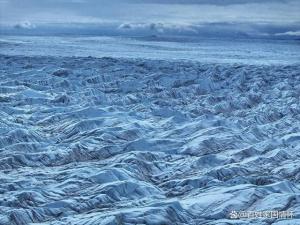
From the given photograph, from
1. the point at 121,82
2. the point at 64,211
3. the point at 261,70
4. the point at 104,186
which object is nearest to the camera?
the point at 64,211

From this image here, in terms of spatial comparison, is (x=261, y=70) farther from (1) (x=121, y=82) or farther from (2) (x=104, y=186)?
(2) (x=104, y=186)

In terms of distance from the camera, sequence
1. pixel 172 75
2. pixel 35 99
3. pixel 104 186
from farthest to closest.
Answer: pixel 172 75
pixel 35 99
pixel 104 186

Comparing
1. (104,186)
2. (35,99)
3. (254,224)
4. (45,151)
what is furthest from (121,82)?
(254,224)

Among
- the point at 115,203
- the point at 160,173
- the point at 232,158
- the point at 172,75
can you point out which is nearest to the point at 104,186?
the point at 115,203

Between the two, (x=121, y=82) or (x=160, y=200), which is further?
(x=121, y=82)

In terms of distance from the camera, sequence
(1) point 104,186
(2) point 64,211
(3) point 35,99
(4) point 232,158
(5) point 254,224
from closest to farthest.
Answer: (5) point 254,224, (2) point 64,211, (1) point 104,186, (4) point 232,158, (3) point 35,99

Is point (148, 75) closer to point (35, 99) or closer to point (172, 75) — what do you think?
point (172, 75)
